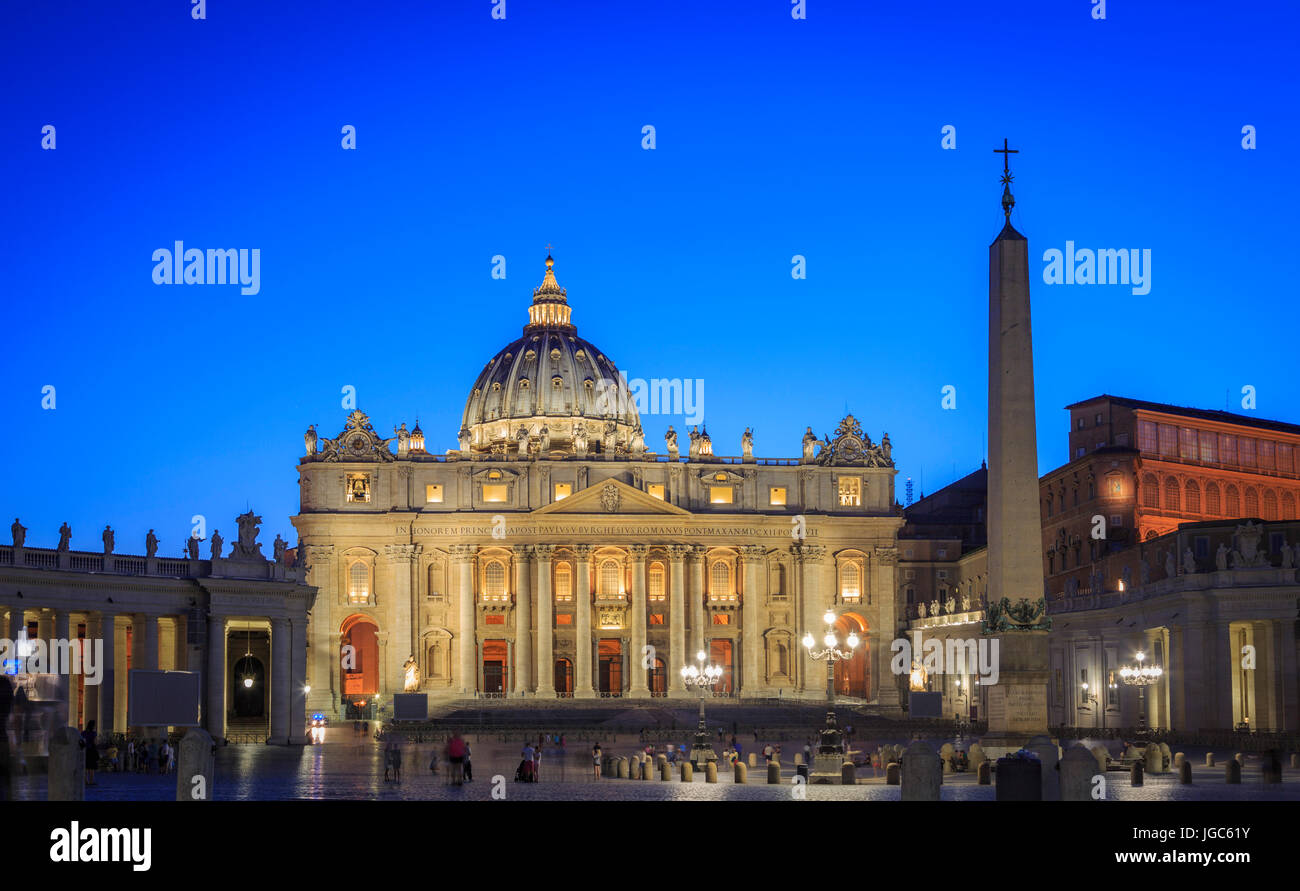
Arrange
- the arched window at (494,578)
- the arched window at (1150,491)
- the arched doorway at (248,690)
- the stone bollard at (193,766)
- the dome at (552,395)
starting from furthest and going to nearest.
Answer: the dome at (552,395) < the arched window at (494,578) < the arched window at (1150,491) < the arched doorway at (248,690) < the stone bollard at (193,766)

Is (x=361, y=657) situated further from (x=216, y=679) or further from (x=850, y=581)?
(x=216, y=679)

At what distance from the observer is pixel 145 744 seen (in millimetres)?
51844

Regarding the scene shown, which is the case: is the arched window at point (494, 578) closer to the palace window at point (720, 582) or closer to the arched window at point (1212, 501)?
the palace window at point (720, 582)

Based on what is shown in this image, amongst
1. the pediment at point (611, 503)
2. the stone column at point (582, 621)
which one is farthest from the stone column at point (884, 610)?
the stone column at point (582, 621)

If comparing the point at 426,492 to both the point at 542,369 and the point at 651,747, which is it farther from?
the point at 651,747

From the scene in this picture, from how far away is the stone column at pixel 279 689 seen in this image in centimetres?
6444

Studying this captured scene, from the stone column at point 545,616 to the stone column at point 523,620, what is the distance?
2.72ft

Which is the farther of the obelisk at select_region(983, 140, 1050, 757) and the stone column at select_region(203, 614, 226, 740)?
the stone column at select_region(203, 614, 226, 740)

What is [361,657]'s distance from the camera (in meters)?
117

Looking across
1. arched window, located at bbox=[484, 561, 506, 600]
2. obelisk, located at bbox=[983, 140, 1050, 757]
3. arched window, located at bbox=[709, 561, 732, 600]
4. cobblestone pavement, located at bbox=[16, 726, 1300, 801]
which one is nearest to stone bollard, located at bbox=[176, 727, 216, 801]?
cobblestone pavement, located at bbox=[16, 726, 1300, 801]

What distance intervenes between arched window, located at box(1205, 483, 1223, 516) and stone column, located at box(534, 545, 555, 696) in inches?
1698

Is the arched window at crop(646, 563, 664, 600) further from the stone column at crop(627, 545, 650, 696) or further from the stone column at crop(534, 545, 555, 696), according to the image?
the stone column at crop(534, 545, 555, 696)

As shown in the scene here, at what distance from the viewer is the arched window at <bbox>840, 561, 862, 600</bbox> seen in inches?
4717
